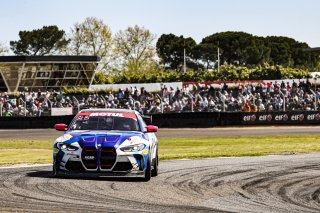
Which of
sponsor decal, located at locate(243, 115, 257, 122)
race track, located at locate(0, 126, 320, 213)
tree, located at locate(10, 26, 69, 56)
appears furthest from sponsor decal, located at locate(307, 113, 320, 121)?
tree, located at locate(10, 26, 69, 56)

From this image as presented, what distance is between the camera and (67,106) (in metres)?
45.3

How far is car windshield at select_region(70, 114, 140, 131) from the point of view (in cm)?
1462

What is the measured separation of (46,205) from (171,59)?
152 metres

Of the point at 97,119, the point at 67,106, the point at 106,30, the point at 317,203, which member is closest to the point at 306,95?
the point at 67,106

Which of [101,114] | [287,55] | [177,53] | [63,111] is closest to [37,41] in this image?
[177,53]

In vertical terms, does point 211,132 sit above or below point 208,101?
below

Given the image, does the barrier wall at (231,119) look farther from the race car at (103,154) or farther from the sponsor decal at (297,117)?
the race car at (103,154)

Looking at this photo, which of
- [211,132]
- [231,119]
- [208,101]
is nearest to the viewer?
[211,132]

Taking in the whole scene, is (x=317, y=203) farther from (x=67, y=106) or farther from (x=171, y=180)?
(x=67, y=106)

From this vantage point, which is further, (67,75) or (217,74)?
(217,74)

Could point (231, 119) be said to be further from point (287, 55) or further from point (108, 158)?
point (287, 55)

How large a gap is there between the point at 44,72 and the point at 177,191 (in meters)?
67.7

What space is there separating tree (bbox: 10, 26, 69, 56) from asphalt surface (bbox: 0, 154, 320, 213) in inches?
4983

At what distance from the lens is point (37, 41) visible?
143m
